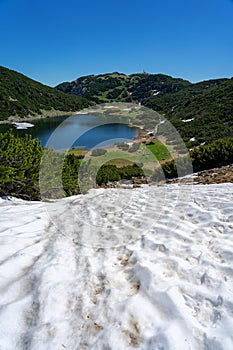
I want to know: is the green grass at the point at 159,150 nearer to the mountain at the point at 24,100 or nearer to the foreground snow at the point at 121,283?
the foreground snow at the point at 121,283

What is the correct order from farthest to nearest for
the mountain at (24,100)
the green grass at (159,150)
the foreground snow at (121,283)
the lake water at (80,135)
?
the mountain at (24,100), the lake water at (80,135), the green grass at (159,150), the foreground snow at (121,283)

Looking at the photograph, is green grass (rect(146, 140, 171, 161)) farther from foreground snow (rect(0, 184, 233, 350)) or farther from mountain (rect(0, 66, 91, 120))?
mountain (rect(0, 66, 91, 120))

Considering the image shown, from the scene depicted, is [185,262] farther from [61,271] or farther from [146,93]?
[146,93]

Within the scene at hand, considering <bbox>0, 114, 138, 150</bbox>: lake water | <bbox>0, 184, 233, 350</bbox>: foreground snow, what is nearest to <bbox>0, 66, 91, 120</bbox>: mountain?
<bbox>0, 114, 138, 150</bbox>: lake water

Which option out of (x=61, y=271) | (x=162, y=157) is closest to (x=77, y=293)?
(x=61, y=271)

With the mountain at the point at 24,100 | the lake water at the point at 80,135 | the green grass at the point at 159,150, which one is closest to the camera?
the green grass at the point at 159,150

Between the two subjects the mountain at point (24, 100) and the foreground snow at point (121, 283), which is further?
the mountain at point (24, 100)

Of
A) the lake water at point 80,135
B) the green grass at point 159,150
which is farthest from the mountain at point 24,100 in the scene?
the green grass at point 159,150
